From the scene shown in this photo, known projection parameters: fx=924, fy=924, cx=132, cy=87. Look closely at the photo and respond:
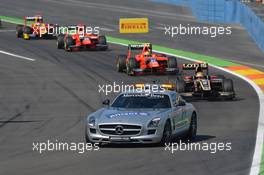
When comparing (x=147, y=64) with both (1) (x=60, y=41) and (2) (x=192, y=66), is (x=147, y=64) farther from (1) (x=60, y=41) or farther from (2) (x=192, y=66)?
(1) (x=60, y=41)

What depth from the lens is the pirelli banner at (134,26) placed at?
5094cm

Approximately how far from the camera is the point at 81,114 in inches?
1029

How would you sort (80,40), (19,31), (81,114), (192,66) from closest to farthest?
(81,114), (192,66), (80,40), (19,31)

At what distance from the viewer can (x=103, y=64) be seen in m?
39.8

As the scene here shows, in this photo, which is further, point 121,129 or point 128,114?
point 128,114

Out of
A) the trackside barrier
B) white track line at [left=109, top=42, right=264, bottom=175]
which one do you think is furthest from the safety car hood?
the trackside barrier

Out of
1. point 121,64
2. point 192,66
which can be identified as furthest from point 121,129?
point 121,64

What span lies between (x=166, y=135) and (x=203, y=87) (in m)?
10.3

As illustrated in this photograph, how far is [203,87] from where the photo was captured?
29422mm

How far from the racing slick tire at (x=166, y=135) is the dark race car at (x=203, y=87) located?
973 centimetres

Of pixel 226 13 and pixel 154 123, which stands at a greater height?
pixel 154 123

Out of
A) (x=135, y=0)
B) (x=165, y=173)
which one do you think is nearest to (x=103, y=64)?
(x=165, y=173)
